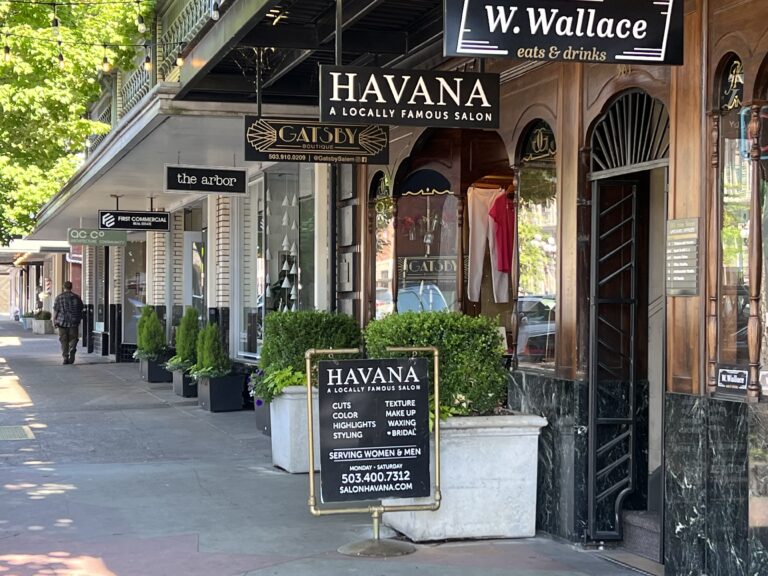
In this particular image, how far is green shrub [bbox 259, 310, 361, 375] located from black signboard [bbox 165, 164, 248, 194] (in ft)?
12.8

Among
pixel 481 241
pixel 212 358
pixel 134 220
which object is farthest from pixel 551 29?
pixel 134 220

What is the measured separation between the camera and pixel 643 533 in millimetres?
7465

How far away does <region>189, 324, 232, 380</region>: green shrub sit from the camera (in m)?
15.6

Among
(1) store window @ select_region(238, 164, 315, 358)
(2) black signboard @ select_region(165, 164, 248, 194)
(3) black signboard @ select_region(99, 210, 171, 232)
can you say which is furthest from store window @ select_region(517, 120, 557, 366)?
(3) black signboard @ select_region(99, 210, 171, 232)

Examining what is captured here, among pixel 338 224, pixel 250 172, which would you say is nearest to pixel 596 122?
pixel 338 224

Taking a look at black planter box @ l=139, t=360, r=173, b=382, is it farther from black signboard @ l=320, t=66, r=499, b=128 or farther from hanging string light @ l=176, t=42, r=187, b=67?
black signboard @ l=320, t=66, r=499, b=128

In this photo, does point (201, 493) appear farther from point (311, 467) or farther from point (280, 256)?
point (280, 256)

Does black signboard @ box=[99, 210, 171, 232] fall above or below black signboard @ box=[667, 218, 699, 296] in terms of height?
above

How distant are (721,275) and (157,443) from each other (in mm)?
7920

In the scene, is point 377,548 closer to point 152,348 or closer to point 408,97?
point 408,97

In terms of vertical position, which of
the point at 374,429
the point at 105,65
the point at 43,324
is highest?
the point at 105,65

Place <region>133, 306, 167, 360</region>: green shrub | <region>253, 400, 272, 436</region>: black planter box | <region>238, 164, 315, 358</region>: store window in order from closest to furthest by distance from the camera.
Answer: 1. <region>253, 400, 272, 436</region>: black planter box
2. <region>238, 164, 315, 358</region>: store window
3. <region>133, 306, 167, 360</region>: green shrub

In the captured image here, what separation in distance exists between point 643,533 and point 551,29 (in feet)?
11.9

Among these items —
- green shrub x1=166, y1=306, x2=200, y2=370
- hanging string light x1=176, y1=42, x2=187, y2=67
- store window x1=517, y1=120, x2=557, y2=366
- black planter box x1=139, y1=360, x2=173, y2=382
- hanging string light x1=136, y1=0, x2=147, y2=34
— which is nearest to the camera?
store window x1=517, y1=120, x2=557, y2=366
